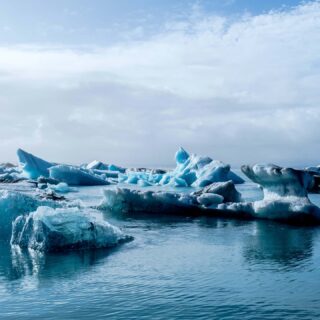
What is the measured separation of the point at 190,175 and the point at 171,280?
93.3ft

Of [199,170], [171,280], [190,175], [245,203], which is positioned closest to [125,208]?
[245,203]

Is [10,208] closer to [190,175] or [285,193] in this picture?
[285,193]

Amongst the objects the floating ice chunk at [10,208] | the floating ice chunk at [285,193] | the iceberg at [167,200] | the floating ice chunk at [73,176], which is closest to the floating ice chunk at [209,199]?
the iceberg at [167,200]

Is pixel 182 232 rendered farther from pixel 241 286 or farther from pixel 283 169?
pixel 241 286

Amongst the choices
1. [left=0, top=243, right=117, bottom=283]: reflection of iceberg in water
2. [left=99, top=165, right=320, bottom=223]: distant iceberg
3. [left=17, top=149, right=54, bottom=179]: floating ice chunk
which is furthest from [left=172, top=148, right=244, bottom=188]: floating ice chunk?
[left=0, top=243, right=117, bottom=283]: reflection of iceberg in water

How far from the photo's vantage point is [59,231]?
10773 mm

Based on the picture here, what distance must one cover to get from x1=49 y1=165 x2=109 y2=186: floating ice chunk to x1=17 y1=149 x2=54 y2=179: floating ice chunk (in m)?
2.06

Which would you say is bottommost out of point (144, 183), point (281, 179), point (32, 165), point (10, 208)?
point (10, 208)

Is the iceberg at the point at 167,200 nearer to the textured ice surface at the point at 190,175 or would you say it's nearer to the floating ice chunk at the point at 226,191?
the floating ice chunk at the point at 226,191

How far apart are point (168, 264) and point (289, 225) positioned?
7.06m

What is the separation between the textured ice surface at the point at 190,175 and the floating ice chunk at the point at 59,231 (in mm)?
20478

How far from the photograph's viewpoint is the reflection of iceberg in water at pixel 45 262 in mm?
8836

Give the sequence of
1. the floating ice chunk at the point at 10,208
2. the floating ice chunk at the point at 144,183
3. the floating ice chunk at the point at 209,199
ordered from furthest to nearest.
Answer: the floating ice chunk at the point at 144,183 < the floating ice chunk at the point at 209,199 < the floating ice chunk at the point at 10,208

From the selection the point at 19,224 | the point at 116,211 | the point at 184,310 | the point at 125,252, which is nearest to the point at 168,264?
the point at 125,252
